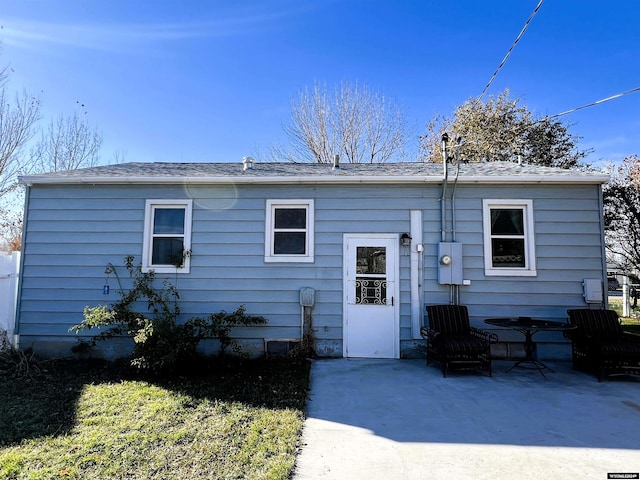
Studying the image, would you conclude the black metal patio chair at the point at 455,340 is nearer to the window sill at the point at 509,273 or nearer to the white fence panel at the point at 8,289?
the window sill at the point at 509,273

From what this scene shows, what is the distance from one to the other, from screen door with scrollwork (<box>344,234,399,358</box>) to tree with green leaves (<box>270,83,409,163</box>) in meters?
8.69

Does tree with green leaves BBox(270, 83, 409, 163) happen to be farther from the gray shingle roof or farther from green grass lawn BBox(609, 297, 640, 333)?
green grass lawn BBox(609, 297, 640, 333)

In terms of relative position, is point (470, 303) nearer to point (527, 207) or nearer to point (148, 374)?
point (527, 207)

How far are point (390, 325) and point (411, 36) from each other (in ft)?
22.1

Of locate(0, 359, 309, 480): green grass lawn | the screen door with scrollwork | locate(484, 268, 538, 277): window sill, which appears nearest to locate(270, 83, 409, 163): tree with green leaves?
the screen door with scrollwork

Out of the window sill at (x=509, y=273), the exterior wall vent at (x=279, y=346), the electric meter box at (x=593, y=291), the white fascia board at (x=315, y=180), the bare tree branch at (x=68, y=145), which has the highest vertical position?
the bare tree branch at (x=68, y=145)

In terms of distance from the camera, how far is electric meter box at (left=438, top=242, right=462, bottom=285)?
5520 mm

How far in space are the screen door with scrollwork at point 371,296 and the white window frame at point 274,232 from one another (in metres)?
0.62

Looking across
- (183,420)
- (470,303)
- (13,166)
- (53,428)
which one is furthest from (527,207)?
(13,166)

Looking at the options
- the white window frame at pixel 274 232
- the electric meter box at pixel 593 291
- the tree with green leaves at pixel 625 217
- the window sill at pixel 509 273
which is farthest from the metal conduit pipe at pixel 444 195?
the tree with green leaves at pixel 625 217

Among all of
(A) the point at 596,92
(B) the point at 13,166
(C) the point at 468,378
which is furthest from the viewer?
(B) the point at 13,166

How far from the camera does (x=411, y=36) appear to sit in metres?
7.91

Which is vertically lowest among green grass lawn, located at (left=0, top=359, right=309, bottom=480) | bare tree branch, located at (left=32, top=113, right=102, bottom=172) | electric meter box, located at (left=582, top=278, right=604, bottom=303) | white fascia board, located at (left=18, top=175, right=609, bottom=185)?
green grass lawn, located at (left=0, top=359, right=309, bottom=480)

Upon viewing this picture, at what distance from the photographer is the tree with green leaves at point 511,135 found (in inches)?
532
